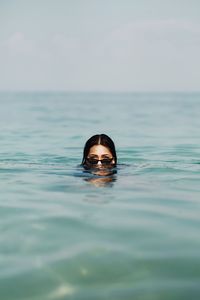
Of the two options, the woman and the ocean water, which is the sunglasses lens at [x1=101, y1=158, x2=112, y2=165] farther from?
the ocean water

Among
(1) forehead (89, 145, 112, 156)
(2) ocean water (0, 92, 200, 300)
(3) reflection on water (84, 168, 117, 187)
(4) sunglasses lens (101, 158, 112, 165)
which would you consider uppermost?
(1) forehead (89, 145, 112, 156)

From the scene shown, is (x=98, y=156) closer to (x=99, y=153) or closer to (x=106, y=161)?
(x=99, y=153)

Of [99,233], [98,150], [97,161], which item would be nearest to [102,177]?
[97,161]

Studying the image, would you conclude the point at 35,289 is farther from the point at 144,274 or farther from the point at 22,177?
the point at 22,177

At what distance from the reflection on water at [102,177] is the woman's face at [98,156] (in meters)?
0.11

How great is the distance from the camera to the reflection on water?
7410 mm

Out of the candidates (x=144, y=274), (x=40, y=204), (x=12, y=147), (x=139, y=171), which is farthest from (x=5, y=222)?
(x=12, y=147)

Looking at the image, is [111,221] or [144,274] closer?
[144,274]

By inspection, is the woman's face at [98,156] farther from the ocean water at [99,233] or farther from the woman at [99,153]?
the ocean water at [99,233]

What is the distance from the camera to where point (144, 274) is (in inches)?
146

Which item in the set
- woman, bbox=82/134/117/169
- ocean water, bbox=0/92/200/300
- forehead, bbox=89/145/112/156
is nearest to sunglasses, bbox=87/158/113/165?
woman, bbox=82/134/117/169

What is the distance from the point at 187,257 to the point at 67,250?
1052 millimetres

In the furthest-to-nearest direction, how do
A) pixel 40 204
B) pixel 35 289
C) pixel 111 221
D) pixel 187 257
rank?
pixel 40 204 < pixel 111 221 < pixel 187 257 < pixel 35 289

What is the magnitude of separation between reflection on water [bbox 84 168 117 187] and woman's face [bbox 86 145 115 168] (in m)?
0.11
